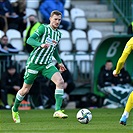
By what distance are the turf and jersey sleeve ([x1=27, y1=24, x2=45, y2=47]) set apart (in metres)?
1.56

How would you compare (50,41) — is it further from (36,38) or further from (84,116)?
(84,116)

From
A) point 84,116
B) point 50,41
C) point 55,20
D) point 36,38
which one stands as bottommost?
point 84,116

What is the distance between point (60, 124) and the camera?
14523 mm

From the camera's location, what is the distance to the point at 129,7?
26266mm

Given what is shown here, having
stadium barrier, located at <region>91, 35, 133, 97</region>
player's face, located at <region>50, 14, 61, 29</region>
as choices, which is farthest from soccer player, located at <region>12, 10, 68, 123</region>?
stadium barrier, located at <region>91, 35, 133, 97</region>

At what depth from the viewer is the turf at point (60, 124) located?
12891 millimetres

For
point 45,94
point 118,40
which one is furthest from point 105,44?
point 45,94

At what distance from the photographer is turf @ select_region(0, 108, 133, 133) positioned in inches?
508

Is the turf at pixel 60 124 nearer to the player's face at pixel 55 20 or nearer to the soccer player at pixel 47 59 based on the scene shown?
the soccer player at pixel 47 59

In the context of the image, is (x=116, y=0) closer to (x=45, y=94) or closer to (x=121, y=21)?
(x=121, y=21)

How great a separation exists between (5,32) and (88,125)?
934 centimetres

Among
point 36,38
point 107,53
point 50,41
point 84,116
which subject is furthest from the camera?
point 107,53

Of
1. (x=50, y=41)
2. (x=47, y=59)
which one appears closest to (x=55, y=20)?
(x=50, y=41)

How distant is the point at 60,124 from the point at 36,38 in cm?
176
